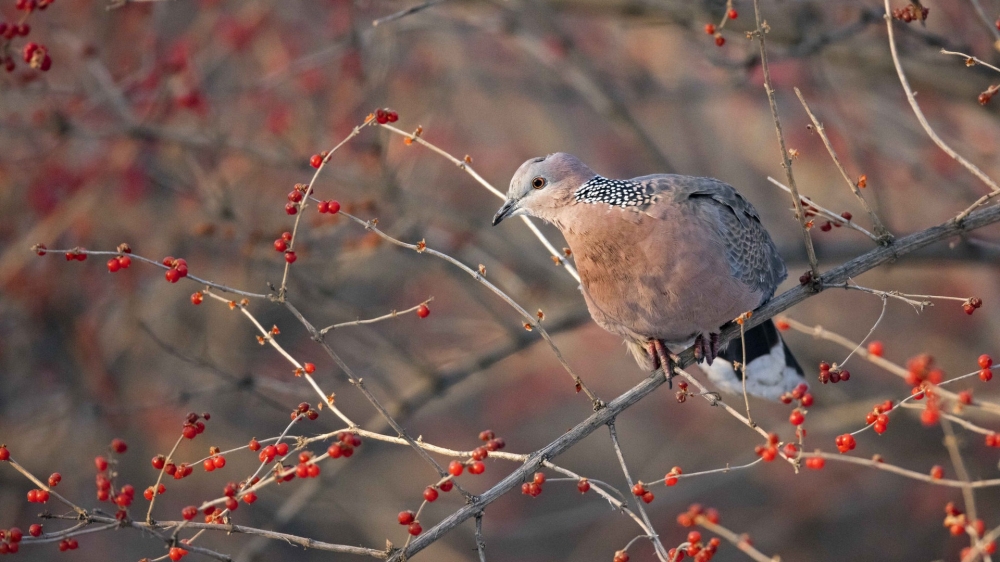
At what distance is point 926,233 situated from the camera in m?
3.23

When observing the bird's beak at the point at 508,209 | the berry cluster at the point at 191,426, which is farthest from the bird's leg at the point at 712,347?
the berry cluster at the point at 191,426

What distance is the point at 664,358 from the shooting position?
374cm

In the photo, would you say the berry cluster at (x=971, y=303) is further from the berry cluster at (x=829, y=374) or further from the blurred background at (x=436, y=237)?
the blurred background at (x=436, y=237)

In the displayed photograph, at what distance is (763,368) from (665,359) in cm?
99

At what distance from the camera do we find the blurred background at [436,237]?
5.59 metres

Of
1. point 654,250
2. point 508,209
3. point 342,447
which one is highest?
point 508,209

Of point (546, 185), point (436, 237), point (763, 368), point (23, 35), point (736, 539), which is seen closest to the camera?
point (736, 539)

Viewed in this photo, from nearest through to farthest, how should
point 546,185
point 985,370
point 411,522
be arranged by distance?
point 985,370 → point 411,522 → point 546,185

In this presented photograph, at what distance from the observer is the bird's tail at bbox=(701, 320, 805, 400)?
443cm

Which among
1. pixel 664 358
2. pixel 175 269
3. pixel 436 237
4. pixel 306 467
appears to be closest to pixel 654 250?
pixel 664 358

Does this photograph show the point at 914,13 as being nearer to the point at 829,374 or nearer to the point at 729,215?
the point at 729,215

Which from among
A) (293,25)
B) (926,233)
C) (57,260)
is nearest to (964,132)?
(926,233)

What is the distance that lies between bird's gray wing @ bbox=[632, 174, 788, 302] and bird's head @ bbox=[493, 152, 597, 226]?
297 millimetres

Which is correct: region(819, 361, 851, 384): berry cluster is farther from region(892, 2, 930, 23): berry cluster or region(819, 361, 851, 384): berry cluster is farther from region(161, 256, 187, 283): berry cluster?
region(161, 256, 187, 283): berry cluster
